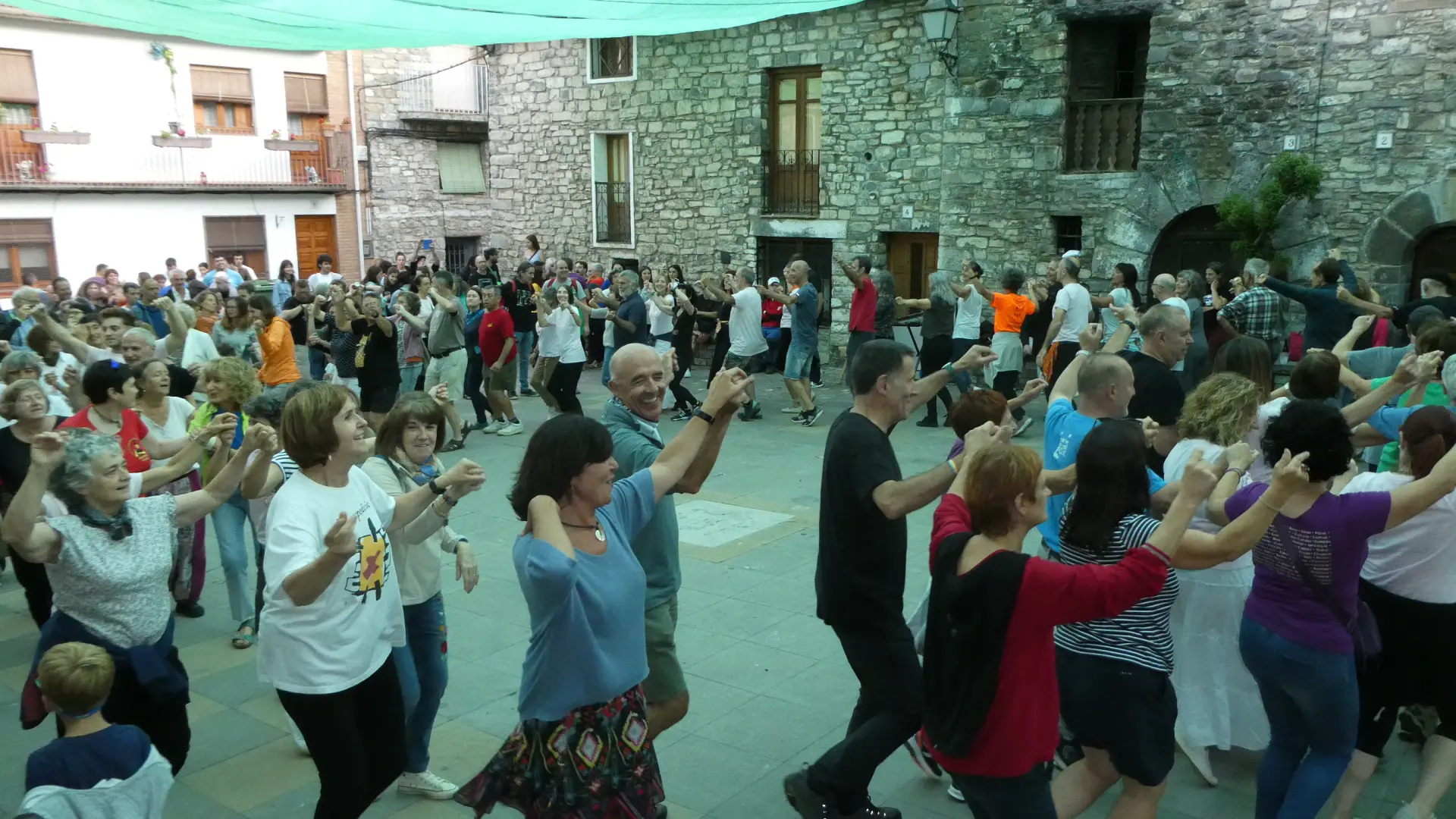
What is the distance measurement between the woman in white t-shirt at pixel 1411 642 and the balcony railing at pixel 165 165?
2386 cm

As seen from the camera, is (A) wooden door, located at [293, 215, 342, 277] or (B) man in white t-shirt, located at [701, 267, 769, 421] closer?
(B) man in white t-shirt, located at [701, 267, 769, 421]

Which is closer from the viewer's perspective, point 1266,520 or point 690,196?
point 1266,520

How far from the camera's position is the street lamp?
46.4 ft

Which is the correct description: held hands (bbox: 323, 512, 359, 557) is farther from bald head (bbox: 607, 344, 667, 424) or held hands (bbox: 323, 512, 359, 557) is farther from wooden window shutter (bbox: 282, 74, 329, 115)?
wooden window shutter (bbox: 282, 74, 329, 115)

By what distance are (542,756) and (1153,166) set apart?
12.5 metres

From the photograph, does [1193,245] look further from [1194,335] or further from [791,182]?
[791,182]

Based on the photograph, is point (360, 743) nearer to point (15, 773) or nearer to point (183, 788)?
point (183, 788)

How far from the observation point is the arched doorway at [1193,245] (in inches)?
521

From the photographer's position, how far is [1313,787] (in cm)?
338

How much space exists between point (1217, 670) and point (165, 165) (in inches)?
954

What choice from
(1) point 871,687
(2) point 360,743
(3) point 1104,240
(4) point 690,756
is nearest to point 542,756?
(2) point 360,743

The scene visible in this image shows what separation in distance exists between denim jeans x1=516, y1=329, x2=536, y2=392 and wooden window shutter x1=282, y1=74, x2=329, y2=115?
525 inches

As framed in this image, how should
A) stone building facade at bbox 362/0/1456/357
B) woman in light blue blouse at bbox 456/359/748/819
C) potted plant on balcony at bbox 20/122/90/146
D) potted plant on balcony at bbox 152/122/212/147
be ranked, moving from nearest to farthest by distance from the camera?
woman in light blue blouse at bbox 456/359/748/819 < stone building facade at bbox 362/0/1456/357 < potted plant on balcony at bbox 20/122/90/146 < potted plant on balcony at bbox 152/122/212/147

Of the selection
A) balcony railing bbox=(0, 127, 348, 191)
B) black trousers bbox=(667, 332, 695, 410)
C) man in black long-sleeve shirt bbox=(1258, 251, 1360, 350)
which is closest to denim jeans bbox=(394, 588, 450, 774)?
black trousers bbox=(667, 332, 695, 410)
